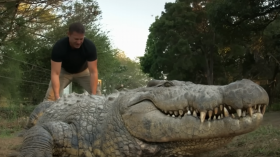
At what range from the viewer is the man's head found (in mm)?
4996

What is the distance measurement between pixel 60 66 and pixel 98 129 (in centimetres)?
216

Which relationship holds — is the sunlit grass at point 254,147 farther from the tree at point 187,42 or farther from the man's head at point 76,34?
the tree at point 187,42

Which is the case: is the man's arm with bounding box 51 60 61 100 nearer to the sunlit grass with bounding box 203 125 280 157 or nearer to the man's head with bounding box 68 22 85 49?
the man's head with bounding box 68 22 85 49

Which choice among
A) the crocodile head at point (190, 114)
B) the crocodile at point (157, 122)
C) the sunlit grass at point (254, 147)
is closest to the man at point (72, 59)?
the crocodile at point (157, 122)

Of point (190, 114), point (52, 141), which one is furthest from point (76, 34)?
point (190, 114)

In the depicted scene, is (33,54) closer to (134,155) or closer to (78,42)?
(78,42)

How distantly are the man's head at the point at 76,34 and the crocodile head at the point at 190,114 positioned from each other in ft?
6.15

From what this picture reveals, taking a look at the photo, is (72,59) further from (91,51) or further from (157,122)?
(157,122)

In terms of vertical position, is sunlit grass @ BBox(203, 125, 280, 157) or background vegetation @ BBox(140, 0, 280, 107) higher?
background vegetation @ BBox(140, 0, 280, 107)

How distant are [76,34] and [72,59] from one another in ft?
2.19

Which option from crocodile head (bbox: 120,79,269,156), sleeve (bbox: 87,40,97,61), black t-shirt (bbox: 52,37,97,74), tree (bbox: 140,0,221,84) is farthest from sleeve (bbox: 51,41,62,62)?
tree (bbox: 140,0,221,84)

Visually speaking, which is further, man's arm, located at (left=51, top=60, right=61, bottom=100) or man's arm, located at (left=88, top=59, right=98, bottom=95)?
man's arm, located at (left=88, top=59, right=98, bottom=95)

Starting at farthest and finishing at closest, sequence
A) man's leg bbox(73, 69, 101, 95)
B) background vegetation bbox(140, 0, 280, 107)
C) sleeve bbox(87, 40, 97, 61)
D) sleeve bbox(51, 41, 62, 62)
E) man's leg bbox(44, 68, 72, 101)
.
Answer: background vegetation bbox(140, 0, 280, 107)
man's leg bbox(73, 69, 101, 95)
man's leg bbox(44, 68, 72, 101)
sleeve bbox(87, 40, 97, 61)
sleeve bbox(51, 41, 62, 62)

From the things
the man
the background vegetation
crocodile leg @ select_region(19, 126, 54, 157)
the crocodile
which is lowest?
crocodile leg @ select_region(19, 126, 54, 157)
